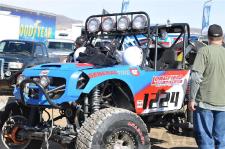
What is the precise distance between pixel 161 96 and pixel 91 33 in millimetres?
1651

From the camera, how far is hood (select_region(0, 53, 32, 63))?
13.4 m

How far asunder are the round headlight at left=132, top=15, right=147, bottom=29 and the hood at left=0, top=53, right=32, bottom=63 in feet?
24.1

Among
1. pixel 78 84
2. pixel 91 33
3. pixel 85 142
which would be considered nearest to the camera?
pixel 85 142

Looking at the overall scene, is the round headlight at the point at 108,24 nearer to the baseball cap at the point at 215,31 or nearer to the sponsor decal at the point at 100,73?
the sponsor decal at the point at 100,73

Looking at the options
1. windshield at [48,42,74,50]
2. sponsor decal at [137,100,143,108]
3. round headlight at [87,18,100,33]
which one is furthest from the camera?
windshield at [48,42,74,50]

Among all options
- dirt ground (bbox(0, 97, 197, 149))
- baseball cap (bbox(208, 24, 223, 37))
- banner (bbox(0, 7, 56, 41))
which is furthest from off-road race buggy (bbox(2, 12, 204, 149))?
banner (bbox(0, 7, 56, 41))

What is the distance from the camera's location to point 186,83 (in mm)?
6750

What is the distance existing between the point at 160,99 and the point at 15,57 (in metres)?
7.99

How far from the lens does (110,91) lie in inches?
245

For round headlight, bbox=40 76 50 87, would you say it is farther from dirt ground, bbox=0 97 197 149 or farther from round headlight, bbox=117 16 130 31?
dirt ground, bbox=0 97 197 149

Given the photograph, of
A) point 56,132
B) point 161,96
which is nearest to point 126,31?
point 161,96

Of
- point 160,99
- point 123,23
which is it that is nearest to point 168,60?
point 160,99

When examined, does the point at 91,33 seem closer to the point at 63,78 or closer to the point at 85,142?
the point at 63,78

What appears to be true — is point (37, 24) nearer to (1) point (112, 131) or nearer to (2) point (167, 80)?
(2) point (167, 80)
